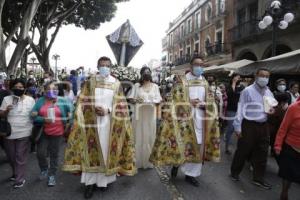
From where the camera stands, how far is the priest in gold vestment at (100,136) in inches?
209

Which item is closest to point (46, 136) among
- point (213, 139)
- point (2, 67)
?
point (213, 139)

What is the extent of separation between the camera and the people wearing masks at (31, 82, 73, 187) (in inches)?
224

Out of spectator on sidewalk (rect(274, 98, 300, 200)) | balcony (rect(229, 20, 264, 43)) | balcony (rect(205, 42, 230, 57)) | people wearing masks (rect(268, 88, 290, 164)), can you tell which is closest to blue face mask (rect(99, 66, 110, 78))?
spectator on sidewalk (rect(274, 98, 300, 200))

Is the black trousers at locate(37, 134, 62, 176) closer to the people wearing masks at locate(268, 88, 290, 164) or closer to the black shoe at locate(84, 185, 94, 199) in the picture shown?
the black shoe at locate(84, 185, 94, 199)

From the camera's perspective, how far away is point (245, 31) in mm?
28250

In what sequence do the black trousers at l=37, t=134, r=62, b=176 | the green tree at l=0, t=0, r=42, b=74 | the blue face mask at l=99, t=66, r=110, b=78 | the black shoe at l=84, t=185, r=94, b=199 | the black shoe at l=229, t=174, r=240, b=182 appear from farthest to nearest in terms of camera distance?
the green tree at l=0, t=0, r=42, b=74 < the black shoe at l=229, t=174, r=240, b=182 < the black trousers at l=37, t=134, r=62, b=176 < the blue face mask at l=99, t=66, r=110, b=78 < the black shoe at l=84, t=185, r=94, b=199

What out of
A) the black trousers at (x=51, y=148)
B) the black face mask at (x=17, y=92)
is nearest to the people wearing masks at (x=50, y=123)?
the black trousers at (x=51, y=148)

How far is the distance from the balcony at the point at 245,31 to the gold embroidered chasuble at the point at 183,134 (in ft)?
68.0

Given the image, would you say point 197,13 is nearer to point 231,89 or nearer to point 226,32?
point 226,32

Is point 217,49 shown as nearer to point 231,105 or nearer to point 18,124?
point 231,105

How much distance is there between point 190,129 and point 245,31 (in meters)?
23.8

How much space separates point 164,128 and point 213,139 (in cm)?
79

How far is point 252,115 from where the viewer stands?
5.89 meters

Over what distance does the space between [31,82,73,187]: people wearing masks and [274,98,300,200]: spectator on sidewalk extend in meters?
3.11
